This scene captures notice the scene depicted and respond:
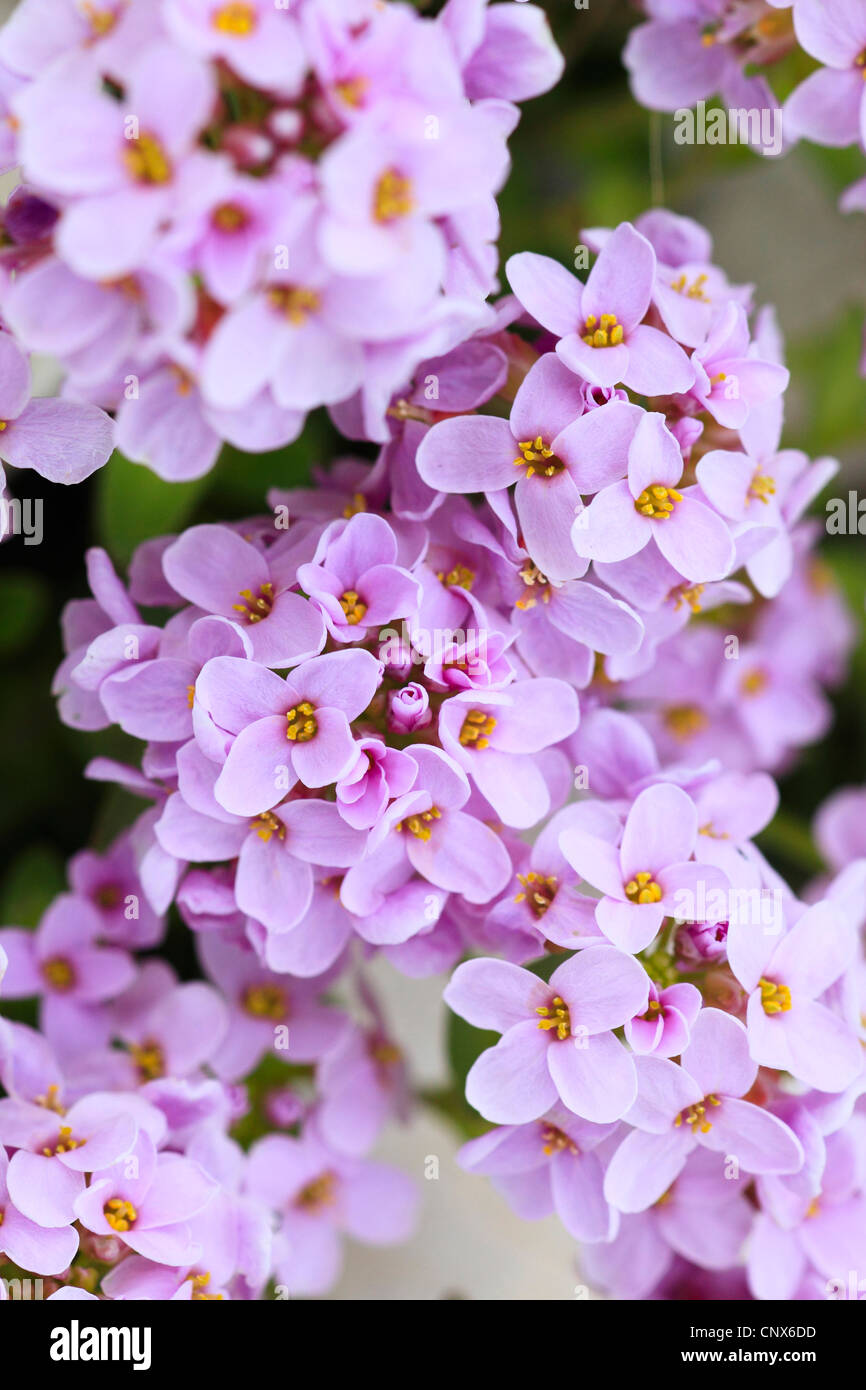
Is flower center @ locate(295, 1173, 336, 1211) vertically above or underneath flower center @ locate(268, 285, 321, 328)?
underneath

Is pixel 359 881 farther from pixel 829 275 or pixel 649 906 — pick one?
pixel 829 275

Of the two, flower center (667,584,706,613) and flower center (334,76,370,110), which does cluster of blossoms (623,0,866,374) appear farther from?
flower center (334,76,370,110)

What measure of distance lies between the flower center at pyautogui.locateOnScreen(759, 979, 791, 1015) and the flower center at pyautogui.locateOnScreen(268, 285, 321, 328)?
0.46 meters

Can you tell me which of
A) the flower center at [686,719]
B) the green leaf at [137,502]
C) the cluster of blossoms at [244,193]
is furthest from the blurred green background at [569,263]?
the cluster of blossoms at [244,193]

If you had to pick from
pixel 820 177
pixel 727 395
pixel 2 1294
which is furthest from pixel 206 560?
pixel 820 177

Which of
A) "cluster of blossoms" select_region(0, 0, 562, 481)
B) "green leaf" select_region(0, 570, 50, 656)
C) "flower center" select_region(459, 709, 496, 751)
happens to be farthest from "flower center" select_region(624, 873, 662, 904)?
"green leaf" select_region(0, 570, 50, 656)

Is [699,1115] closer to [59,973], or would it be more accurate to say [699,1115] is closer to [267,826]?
[267,826]

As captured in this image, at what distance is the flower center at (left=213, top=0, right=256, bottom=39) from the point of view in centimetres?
53

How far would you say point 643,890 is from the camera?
2.44 feet

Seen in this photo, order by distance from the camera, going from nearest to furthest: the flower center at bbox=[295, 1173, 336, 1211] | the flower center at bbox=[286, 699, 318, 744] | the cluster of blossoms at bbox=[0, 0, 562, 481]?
1. the cluster of blossoms at bbox=[0, 0, 562, 481]
2. the flower center at bbox=[286, 699, 318, 744]
3. the flower center at bbox=[295, 1173, 336, 1211]

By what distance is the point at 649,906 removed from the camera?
728 millimetres

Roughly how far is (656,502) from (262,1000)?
453mm
